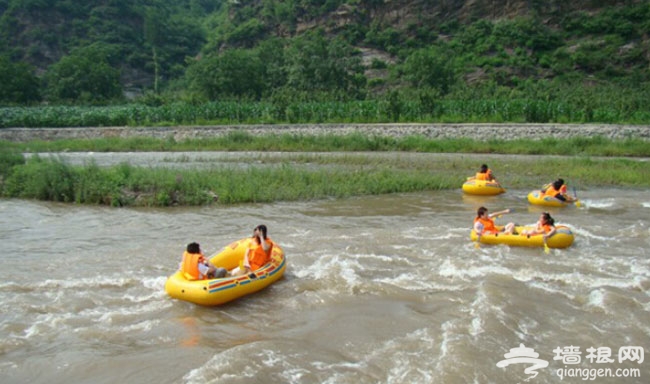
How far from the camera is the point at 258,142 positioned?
106 ft

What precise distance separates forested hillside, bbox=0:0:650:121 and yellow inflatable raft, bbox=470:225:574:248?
23827 millimetres

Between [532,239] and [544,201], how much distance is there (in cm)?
456

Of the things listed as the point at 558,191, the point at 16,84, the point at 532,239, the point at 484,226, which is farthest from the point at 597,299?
the point at 16,84

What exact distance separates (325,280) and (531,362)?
4.13 metres

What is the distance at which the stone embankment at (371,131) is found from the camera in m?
28.6

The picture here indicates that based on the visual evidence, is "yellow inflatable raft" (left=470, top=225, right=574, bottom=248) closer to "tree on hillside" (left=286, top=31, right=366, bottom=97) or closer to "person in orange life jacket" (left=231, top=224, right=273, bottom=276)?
"person in orange life jacket" (left=231, top=224, right=273, bottom=276)

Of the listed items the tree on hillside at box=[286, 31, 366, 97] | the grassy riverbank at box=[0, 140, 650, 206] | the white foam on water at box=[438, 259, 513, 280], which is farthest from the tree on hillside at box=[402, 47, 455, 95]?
the white foam on water at box=[438, 259, 513, 280]

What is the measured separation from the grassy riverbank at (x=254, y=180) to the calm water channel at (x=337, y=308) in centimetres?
256

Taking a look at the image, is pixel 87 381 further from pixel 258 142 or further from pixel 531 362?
pixel 258 142

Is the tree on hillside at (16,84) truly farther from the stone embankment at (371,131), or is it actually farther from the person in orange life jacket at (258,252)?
the person in orange life jacket at (258,252)

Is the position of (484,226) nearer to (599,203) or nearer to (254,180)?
(599,203)

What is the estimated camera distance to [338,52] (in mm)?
54094

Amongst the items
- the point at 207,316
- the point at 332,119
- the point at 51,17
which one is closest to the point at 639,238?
the point at 207,316

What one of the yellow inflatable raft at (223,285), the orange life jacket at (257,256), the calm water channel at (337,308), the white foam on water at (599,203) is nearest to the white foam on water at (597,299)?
the calm water channel at (337,308)
